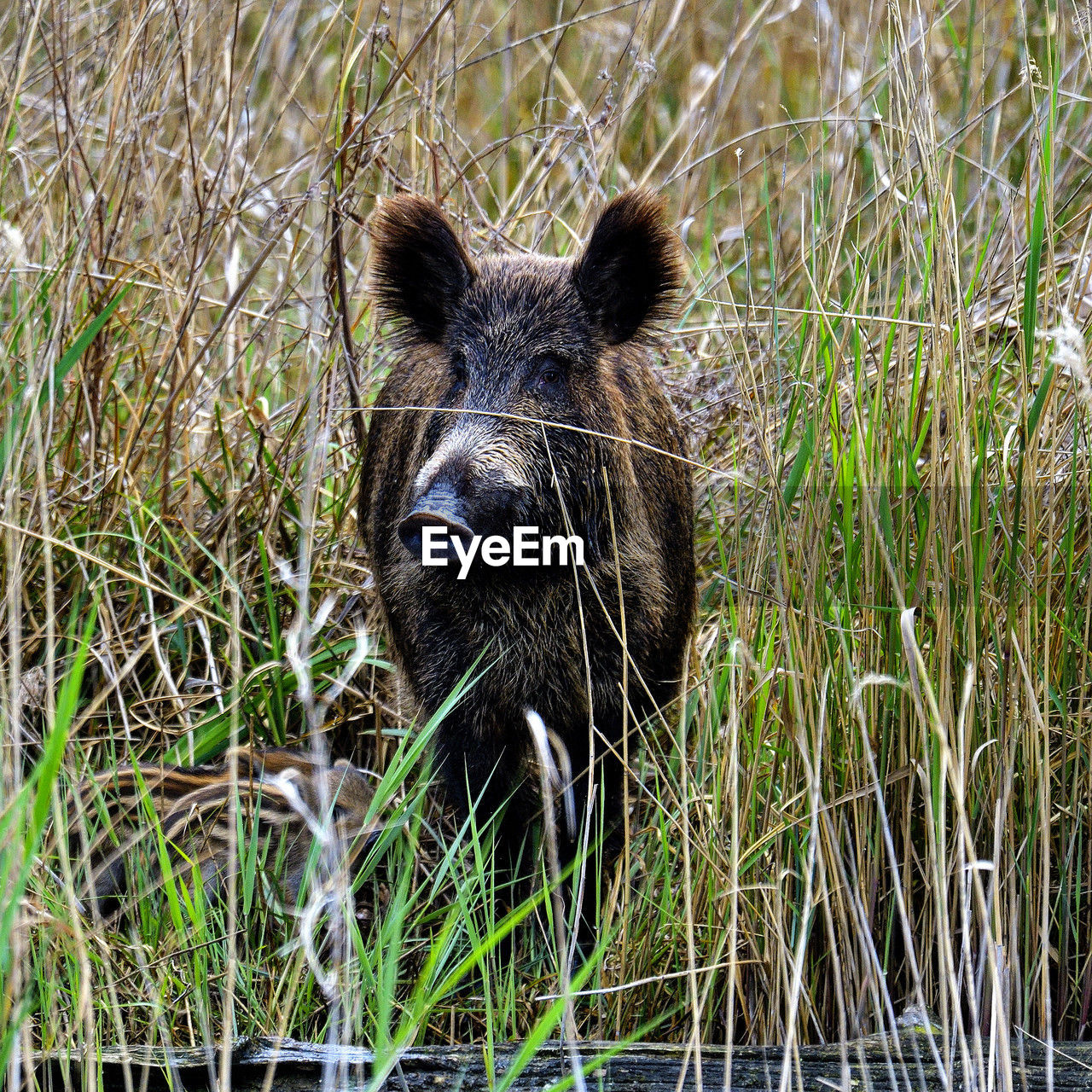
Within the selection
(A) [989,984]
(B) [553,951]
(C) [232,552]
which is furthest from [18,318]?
(A) [989,984]

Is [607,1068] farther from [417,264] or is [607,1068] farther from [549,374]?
[417,264]

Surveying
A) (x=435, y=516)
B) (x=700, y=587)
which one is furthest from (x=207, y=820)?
(x=700, y=587)

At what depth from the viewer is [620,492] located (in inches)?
129

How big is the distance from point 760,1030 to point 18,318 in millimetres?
2437

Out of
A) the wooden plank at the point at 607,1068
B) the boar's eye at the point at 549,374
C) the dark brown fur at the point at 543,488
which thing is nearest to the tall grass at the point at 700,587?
the wooden plank at the point at 607,1068

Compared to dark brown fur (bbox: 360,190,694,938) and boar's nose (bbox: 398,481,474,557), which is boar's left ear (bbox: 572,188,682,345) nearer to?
dark brown fur (bbox: 360,190,694,938)

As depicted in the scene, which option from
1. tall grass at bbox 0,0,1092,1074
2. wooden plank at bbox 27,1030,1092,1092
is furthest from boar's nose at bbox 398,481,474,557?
wooden plank at bbox 27,1030,1092,1092

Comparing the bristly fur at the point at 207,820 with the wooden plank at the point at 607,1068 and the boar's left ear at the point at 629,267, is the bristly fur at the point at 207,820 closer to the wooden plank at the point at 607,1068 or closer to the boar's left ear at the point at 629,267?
the wooden plank at the point at 607,1068

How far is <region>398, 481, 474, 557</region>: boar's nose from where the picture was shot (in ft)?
9.07

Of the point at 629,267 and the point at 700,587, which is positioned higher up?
the point at 629,267

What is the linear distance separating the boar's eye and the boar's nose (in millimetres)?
499

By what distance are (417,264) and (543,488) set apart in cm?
72

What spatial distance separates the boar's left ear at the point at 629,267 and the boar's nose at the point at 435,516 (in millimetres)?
763

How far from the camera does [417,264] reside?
335cm
